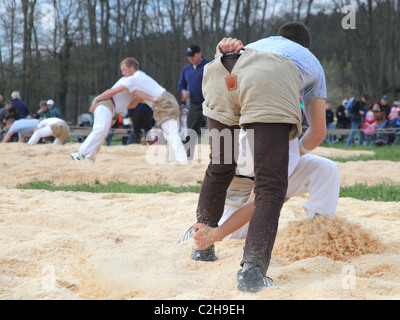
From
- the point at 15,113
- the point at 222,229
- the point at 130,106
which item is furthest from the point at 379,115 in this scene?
the point at 222,229

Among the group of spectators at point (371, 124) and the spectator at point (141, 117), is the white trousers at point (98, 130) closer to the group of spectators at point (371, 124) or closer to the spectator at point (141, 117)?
the spectator at point (141, 117)

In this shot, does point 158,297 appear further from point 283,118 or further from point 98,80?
point 98,80

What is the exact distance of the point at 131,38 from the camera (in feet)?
94.6

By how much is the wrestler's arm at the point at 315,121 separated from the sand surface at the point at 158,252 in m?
0.53

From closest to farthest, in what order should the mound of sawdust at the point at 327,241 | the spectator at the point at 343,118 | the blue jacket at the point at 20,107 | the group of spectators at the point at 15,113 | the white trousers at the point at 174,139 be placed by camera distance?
the mound of sawdust at the point at 327,241 < the white trousers at the point at 174,139 < the group of spectators at the point at 15,113 < the blue jacket at the point at 20,107 < the spectator at the point at 343,118

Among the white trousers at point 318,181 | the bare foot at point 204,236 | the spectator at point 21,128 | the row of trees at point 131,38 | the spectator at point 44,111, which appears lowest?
the bare foot at point 204,236

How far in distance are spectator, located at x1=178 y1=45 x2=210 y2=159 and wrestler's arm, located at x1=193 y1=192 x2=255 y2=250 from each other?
6693 millimetres

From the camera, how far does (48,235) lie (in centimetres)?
319

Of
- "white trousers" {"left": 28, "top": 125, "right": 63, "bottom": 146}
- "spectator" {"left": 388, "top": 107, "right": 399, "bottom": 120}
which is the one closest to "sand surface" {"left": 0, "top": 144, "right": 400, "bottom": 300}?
"white trousers" {"left": 28, "top": 125, "right": 63, "bottom": 146}

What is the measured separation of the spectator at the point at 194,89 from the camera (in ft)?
30.9

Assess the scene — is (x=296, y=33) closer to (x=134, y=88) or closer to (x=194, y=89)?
(x=134, y=88)

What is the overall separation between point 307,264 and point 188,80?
773cm

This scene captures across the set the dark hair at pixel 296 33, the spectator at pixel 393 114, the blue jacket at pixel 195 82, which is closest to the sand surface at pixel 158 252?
the dark hair at pixel 296 33

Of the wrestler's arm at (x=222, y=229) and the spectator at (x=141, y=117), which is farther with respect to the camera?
the spectator at (x=141, y=117)
